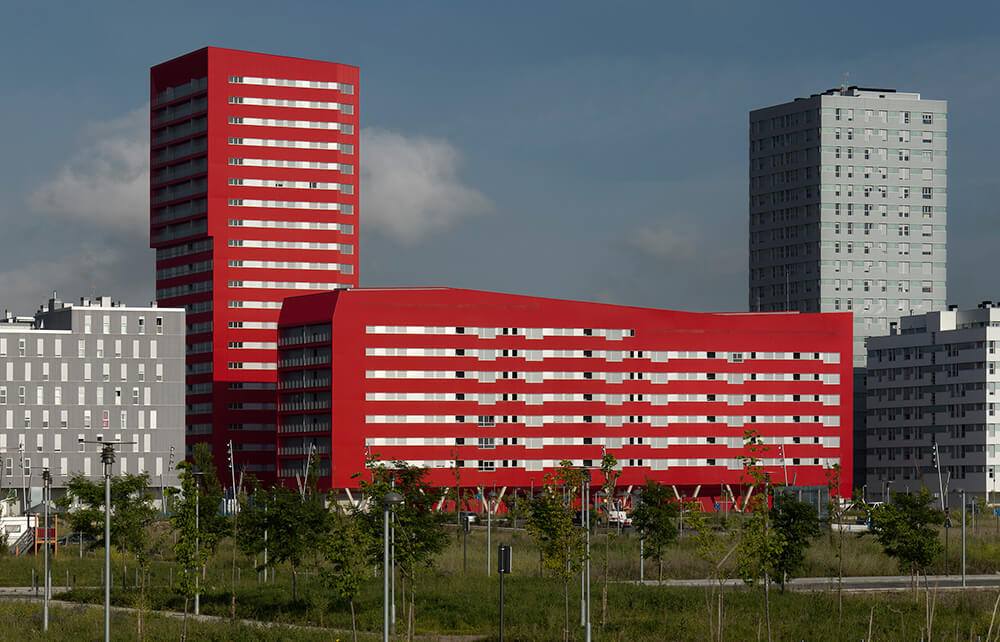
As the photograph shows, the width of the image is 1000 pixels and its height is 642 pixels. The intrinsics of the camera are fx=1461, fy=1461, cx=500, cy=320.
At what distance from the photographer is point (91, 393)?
169500 mm

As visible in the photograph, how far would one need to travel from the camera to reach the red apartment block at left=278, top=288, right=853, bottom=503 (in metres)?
151

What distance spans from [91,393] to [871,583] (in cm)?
11663

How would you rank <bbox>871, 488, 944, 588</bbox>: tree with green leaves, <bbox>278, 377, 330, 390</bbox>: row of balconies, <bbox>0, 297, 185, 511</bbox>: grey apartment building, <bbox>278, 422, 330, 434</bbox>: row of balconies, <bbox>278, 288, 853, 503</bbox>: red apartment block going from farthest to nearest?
<bbox>0, 297, 185, 511</bbox>: grey apartment building → <bbox>278, 377, 330, 390</bbox>: row of balconies → <bbox>278, 422, 330, 434</bbox>: row of balconies → <bbox>278, 288, 853, 503</bbox>: red apartment block → <bbox>871, 488, 944, 588</bbox>: tree with green leaves

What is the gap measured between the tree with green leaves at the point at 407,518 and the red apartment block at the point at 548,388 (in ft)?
275

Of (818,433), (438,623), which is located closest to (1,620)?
(438,623)

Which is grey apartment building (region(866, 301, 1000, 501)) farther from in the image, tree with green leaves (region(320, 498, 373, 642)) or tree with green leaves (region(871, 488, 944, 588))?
tree with green leaves (region(320, 498, 373, 642))

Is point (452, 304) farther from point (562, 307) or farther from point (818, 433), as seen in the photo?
point (818, 433)

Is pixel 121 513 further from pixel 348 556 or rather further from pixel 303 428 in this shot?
pixel 303 428

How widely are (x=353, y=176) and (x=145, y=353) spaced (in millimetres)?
34641

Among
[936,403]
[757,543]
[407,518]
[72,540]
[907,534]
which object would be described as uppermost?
[936,403]

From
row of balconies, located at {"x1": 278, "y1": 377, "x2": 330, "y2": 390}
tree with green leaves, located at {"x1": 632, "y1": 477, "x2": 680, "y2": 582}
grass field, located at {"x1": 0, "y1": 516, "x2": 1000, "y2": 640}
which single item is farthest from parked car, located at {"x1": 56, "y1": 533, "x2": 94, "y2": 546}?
tree with green leaves, located at {"x1": 632, "y1": 477, "x2": 680, "y2": 582}

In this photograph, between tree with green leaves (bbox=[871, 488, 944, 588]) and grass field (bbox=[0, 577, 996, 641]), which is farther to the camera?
tree with green leaves (bbox=[871, 488, 944, 588])

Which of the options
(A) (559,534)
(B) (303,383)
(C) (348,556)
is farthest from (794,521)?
(B) (303,383)

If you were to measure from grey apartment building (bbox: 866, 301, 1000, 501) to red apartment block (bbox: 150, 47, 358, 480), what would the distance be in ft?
236
